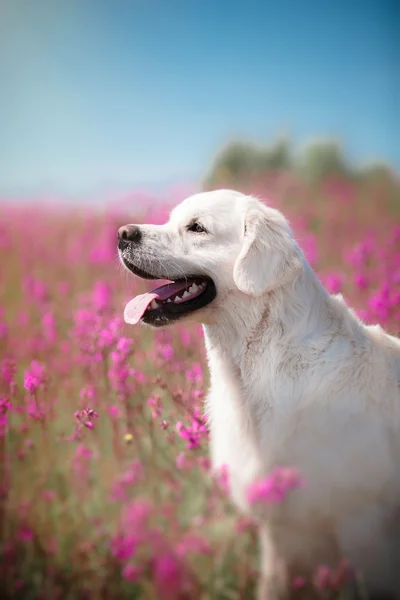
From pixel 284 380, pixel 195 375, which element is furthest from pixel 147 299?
pixel 284 380

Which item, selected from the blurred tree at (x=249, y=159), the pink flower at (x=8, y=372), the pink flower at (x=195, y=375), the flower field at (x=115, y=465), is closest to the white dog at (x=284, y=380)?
the flower field at (x=115, y=465)

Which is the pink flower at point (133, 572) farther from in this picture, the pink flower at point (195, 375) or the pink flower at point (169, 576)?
the pink flower at point (195, 375)

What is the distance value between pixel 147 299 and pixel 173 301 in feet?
0.43

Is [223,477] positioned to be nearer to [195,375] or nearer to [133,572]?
[133,572]

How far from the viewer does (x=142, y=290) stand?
399cm

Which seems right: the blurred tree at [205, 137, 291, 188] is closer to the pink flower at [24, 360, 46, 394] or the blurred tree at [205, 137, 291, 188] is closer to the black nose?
the black nose

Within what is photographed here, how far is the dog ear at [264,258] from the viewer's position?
1.96 m

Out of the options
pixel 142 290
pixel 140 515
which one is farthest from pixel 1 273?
pixel 140 515

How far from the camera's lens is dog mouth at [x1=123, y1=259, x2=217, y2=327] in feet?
7.03

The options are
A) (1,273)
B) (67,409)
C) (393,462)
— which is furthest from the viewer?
(1,273)

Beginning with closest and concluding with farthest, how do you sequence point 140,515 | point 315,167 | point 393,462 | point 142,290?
point 140,515 < point 393,462 < point 142,290 < point 315,167

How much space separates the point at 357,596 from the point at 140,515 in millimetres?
884

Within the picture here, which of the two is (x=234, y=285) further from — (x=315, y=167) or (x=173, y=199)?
(x=315, y=167)

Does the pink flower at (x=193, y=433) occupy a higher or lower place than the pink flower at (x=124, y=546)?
higher
